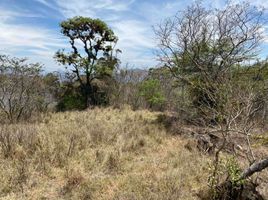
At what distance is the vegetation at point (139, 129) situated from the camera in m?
3.80

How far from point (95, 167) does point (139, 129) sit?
3.36 metres

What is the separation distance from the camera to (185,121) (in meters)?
10.0

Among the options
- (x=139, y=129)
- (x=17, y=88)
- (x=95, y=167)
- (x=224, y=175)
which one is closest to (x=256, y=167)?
(x=224, y=175)

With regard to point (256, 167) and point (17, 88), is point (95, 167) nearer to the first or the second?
point (256, 167)

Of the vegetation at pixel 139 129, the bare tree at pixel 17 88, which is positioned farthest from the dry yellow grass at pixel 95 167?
the bare tree at pixel 17 88

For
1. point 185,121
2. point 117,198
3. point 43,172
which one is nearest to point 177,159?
point 117,198

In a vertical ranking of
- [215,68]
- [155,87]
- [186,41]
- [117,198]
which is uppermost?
[186,41]

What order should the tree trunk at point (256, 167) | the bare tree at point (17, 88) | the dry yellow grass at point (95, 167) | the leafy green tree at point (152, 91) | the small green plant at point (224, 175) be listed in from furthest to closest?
the leafy green tree at point (152, 91) < the bare tree at point (17, 88) < the dry yellow grass at point (95, 167) < the small green plant at point (224, 175) < the tree trunk at point (256, 167)

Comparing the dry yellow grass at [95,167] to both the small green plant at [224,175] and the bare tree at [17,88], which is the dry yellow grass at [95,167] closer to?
the small green plant at [224,175]

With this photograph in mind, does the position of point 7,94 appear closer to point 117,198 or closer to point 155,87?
point 155,87

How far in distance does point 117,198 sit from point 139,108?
1060cm

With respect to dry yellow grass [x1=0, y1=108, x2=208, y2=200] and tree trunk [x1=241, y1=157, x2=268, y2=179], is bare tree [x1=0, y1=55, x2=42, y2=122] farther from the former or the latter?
tree trunk [x1=241, y1=157, x2=268, y2=179]

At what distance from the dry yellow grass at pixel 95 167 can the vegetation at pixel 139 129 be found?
0.02 m

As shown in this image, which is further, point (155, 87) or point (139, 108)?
point (139, 108)
